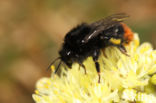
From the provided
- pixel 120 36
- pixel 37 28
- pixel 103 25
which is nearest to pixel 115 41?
pixel 120 36

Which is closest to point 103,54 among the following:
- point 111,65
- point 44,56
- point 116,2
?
point 111,65

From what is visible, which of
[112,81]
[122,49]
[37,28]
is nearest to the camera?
[112,81]

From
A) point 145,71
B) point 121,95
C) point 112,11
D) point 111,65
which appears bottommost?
point 121,95

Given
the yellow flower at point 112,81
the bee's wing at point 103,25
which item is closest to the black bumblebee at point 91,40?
the bee's wing at point 103,25

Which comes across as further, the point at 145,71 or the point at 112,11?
the point at 112,11

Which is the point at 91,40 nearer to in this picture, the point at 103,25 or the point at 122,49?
the point at 103,25

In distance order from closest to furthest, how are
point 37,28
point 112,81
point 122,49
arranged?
point 112,81
point 122,49
point 37,28

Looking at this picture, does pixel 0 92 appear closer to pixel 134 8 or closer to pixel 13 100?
pixel 13 100
